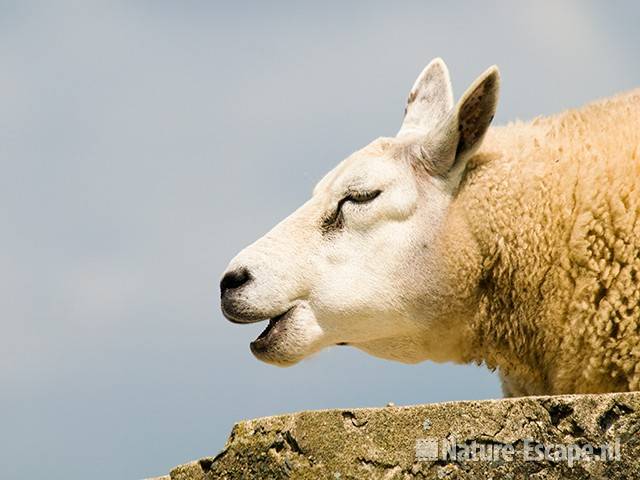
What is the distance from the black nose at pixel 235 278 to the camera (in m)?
6.19

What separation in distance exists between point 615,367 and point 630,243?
0.70 m

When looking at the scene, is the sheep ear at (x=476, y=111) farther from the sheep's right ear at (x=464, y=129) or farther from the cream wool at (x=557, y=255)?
the cream wool at (x=557, y=255)

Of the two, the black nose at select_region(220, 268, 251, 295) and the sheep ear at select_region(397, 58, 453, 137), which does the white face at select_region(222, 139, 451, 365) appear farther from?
the sheep ear at select_region(397, 58, 453, 137)

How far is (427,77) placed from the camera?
25.6ft

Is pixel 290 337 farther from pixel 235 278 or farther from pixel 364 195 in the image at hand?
pixel 364 195

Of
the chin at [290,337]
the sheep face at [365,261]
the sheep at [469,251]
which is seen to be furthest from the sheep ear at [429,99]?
the chin at [290,337]

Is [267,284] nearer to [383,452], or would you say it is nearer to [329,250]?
[329,250]

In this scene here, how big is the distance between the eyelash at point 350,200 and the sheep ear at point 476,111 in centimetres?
59

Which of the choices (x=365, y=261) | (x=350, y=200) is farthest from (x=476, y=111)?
(x=365, y=261)

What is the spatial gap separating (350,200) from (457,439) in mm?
2802

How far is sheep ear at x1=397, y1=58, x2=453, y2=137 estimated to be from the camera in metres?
7.50

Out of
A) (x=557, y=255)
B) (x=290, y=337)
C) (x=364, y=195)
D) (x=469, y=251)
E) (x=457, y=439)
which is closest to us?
(x=457, y=439)

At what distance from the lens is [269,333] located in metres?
6.29

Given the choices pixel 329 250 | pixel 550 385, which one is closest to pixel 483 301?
pixel 550 385
